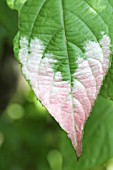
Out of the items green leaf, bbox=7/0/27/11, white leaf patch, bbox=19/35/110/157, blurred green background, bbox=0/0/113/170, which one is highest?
green leaf, bbox=7/0/27/11

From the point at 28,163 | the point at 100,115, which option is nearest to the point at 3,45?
the point at 100,115

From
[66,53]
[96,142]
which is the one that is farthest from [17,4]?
[96,142]


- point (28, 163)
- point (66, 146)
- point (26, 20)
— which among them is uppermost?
point (26, 20)

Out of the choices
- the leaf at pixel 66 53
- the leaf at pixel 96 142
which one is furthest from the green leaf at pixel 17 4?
the leaf at pixel 96 142

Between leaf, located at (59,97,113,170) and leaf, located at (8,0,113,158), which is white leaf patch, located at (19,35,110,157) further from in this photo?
leaf, located at (59,97,113,170)

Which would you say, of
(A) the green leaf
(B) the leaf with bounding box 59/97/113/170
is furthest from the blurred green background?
(A) the green leaf

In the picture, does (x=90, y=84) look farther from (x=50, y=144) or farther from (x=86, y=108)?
(x=50, y=144)

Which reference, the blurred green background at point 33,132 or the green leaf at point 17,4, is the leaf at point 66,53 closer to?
the green leaf at point 17,4
